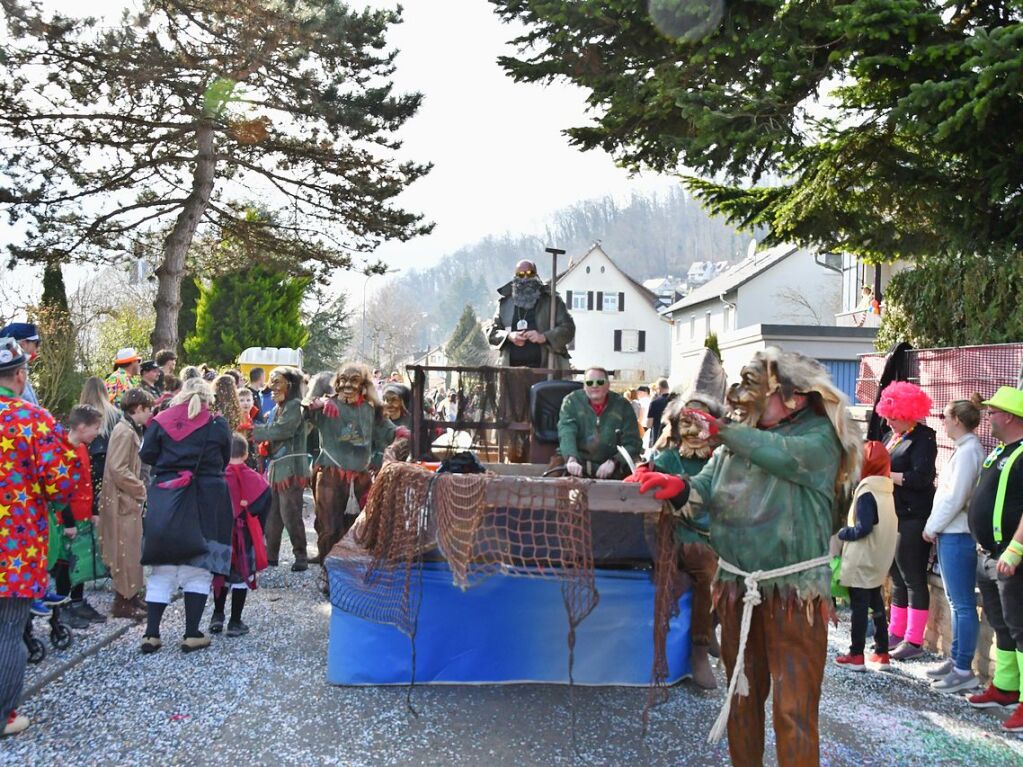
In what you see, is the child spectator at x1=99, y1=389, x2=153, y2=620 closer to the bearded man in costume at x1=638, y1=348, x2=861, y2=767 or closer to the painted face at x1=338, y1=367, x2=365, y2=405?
the painted face at x1=338, y1=367, x2=365, y2=405

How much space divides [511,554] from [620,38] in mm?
6884

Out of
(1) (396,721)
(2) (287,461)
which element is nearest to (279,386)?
(2) (287,461)

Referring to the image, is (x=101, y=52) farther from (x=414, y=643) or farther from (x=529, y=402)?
(x=414, y=643)

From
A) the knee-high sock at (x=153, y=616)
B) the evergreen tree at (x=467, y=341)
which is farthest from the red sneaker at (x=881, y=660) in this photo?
the evergreen tree at (x=467, y=341)

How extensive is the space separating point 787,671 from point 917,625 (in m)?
3.10

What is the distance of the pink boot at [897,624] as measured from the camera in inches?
242

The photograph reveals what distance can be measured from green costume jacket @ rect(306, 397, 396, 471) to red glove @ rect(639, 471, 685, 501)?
4.19 meters

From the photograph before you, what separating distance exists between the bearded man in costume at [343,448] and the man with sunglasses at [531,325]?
4.19 feet

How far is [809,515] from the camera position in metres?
3.37

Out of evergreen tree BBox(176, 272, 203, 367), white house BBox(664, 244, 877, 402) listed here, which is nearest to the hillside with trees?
white house BBox(664, 244, 877, 402)

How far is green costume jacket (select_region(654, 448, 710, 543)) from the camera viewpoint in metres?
4.02

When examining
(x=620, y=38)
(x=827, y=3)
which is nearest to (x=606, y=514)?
(x=827, y=3)

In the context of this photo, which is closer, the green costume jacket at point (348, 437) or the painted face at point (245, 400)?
the green costume jacket at point (348, 437)

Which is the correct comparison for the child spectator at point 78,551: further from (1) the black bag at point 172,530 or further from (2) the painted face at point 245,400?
(2) the painted face at point 245,400
